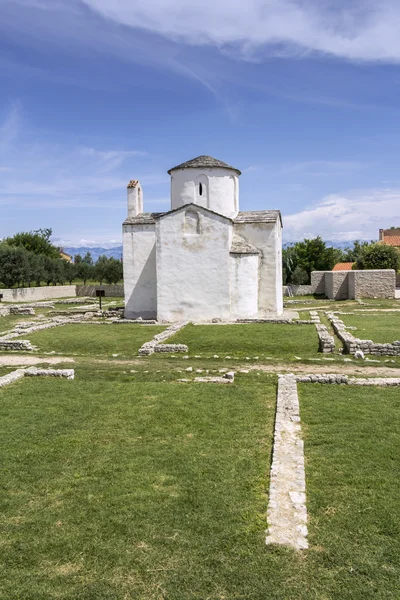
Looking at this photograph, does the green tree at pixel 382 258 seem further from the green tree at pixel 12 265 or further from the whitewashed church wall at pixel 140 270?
the green tree at pixel 12 265

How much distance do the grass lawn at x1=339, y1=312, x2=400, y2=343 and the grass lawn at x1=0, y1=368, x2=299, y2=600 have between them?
963 cm

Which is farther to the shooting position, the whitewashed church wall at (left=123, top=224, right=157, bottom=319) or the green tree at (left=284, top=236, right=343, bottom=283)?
the green tree at (left=284, top=236, right=343, bottom=283)

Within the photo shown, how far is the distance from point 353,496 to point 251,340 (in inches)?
467

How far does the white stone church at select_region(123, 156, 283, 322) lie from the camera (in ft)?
81.6

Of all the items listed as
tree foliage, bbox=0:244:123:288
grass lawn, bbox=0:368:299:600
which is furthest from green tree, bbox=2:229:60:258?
grass lawn, bbox=0:368:299:600

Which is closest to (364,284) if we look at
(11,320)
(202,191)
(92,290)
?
(202,191)

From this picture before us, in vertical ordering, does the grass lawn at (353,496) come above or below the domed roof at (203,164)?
below

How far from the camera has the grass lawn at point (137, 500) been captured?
14.7 feet

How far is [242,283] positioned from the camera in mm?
25000

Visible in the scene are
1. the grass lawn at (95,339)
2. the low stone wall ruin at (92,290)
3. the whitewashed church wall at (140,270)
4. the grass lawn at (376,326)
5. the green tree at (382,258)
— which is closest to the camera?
the grass lawn at (95,339)

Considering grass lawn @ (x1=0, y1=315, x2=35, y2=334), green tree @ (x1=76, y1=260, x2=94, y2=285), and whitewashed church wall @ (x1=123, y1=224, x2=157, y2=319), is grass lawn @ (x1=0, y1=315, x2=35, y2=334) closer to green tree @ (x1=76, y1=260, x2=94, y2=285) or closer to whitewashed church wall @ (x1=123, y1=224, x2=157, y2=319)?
whitewashed church wall @ (x1=123, y1=224, x2=157, y2=319)

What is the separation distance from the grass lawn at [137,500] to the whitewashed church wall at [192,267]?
1487cm

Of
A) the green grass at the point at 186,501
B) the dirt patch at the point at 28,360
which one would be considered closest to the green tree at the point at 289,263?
the dirt patch at the point at 28,360

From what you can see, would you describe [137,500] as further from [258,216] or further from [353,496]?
[258,216]
